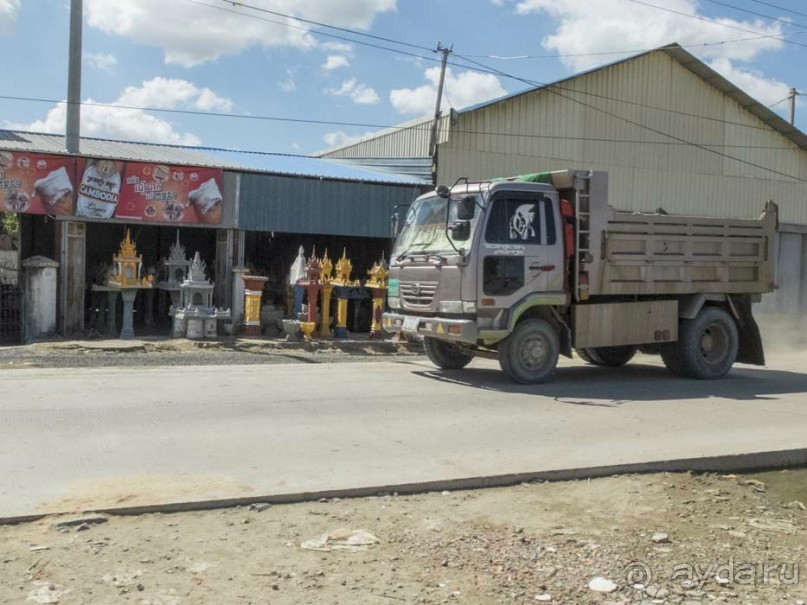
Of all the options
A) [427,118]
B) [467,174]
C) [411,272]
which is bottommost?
[411,272]

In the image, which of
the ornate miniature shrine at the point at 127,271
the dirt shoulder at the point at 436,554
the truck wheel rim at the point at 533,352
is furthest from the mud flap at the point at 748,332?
the ornate miniature shrine at the point at 127,271

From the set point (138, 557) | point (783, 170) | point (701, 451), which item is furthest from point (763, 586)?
point (783, 170)

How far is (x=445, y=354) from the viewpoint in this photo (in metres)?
12.7

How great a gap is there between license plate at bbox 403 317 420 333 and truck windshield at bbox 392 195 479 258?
945 millimetres

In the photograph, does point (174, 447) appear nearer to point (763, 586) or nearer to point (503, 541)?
point (503, 541)

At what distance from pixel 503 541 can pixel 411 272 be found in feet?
22.3

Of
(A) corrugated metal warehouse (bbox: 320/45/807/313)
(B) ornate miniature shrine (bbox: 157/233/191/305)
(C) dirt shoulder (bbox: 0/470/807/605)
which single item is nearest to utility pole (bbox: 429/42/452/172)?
(A) corrugated metal warehouse (bbox: 320/45/807/313)

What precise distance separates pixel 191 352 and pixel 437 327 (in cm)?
564

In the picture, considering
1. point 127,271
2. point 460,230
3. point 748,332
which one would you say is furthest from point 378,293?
point 748,332

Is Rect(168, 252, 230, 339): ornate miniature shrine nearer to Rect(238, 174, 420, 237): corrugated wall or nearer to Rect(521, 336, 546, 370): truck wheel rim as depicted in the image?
Rect(238, 174, 420, 237): corrugated wall

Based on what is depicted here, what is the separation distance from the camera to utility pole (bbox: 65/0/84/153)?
18828mm

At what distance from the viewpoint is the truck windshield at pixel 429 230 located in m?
10.9

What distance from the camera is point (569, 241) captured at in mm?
11266

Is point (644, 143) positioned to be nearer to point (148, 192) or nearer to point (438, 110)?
point (438, 110)
